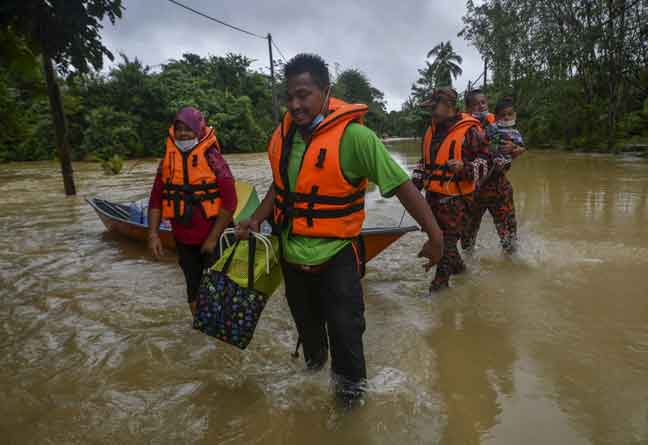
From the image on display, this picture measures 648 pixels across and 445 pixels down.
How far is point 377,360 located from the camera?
3180 millimetres

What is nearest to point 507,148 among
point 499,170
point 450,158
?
point 499,170

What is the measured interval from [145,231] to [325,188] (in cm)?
468

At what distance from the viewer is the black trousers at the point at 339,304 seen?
2.24 m

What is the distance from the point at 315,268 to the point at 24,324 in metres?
3.26

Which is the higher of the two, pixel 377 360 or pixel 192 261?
pixel 192 261

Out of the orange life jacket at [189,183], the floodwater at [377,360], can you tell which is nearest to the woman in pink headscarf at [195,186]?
the orange life jacket at [189,183]

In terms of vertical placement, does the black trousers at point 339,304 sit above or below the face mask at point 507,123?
below

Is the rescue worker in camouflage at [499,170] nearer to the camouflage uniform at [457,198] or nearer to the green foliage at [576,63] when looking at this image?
the camouflage uniform at [457,198]

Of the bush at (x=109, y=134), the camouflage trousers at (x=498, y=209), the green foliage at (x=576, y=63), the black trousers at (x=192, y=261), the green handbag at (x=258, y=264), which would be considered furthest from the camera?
the bush at (x=109, y=134)

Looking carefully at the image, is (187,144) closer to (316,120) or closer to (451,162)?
(316,120)

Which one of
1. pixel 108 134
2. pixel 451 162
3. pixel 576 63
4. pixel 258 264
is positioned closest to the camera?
pixel 258 264

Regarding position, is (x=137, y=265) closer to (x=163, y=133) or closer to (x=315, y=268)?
(x=315, y=268)

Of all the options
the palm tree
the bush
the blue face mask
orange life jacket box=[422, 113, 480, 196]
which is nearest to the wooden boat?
orange life jacket box=[422, 113, 480, 196]

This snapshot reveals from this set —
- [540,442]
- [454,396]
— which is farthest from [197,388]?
[540,442]
